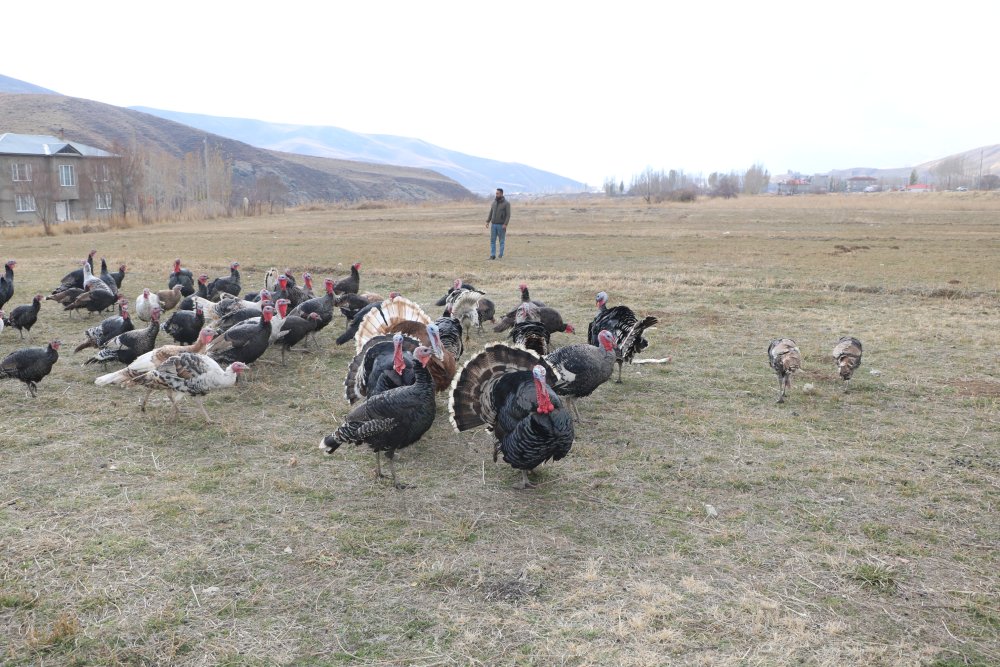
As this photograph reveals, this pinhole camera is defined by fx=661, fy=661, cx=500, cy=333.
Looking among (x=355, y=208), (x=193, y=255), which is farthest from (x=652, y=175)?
(x=193, y=255)

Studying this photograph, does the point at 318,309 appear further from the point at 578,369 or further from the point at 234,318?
the point at 578,369

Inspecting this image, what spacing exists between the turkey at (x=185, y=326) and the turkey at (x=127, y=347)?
817 mm

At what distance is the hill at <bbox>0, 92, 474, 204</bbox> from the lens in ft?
306

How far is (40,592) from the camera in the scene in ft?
A: 13.8

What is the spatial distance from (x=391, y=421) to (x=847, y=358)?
19.5ft

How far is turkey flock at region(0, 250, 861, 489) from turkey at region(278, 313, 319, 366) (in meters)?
0.02

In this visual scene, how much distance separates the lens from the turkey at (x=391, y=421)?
19.0 ft

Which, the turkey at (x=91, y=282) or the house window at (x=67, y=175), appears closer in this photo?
the turkey at (x=91, y=282)

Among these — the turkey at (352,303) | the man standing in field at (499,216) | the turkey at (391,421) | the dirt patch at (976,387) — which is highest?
the man standing in field at (499,216)

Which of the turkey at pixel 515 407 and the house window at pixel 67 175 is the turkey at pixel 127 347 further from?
the house window at pixel 67 175

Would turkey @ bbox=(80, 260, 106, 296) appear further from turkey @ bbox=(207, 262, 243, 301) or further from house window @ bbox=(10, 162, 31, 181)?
house window @ bbox=(10, 162, 31, 181)

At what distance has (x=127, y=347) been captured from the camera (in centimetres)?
898

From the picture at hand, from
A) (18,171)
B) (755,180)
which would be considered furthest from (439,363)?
(755,180)

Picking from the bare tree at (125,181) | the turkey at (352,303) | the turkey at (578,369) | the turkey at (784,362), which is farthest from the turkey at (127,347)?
the bare tree at (125,181)
